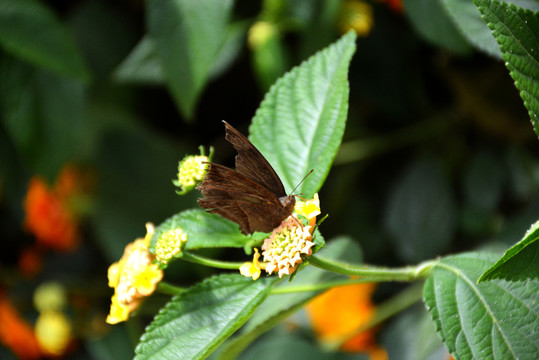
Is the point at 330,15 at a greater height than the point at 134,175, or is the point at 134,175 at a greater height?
the point at 330,15

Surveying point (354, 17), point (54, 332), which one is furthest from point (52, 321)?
point (354, 17)

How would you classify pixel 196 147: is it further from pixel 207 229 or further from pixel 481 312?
pixel 481 312

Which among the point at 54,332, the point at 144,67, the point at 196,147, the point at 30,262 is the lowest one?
the point at 54,332

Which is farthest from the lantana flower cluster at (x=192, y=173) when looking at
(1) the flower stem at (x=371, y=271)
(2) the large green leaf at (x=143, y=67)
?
(2) the large green leaf at (x=143, y=67)

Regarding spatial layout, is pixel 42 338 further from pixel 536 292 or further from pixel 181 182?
pixel 536 292

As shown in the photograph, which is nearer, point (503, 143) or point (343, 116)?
point (343, 116)

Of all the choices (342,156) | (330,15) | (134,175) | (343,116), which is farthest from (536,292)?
(134,175)
